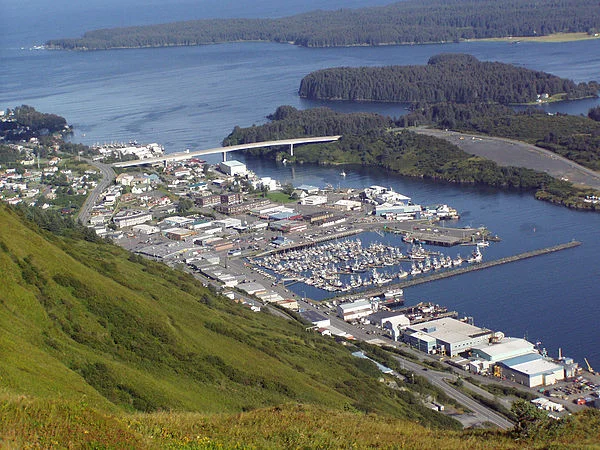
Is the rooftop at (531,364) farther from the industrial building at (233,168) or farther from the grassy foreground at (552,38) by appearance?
the grassy foreground at (552,38)

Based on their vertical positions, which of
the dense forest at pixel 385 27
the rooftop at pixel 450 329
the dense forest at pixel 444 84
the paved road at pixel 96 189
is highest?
the dense forest at pixel 385 27

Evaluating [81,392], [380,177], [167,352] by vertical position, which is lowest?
[380,177]

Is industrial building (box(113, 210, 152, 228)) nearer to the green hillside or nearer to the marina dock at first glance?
the marina dock

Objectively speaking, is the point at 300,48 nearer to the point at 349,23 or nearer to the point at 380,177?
the point at 349,23

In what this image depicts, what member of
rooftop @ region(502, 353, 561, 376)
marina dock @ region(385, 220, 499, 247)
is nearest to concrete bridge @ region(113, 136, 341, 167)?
marina dock @ region(385, 220, 499, 247)

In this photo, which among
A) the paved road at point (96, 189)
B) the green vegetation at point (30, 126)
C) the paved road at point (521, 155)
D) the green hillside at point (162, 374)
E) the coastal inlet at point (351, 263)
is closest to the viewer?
the green hillside at point (162, 374)

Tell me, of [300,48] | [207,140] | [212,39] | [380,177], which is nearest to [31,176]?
[207,140]

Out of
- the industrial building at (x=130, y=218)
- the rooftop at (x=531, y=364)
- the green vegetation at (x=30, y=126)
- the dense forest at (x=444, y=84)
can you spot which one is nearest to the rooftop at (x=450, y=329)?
the rooftop at (x=531, y=364)
